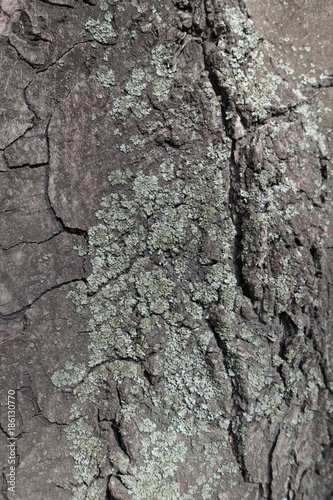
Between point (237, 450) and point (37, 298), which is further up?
point (37, 298)

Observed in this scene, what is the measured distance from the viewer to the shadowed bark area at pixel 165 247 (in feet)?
3.84

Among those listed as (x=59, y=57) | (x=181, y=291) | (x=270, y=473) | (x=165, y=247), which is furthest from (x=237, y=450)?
(x=59, y=57)

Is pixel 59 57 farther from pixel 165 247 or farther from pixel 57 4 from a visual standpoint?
pixel 165 247

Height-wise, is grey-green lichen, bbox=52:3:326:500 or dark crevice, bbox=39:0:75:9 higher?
dark crevice, bbox=39:0:75:9

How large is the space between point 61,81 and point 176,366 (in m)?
1.03

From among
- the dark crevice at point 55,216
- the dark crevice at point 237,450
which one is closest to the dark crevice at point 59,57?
the dark crevice at point 55,216

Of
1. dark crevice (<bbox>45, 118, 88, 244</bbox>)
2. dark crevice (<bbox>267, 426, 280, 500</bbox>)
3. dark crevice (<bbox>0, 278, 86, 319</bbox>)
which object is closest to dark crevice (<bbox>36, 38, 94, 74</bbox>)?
dark crevice (<bbox>45, 118, 88, 244</bbox>)

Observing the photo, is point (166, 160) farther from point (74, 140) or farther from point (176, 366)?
point (176, 366)

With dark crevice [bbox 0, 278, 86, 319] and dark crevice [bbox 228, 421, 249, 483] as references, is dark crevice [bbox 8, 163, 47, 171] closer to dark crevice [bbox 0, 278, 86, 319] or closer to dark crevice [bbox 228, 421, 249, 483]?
dark crevice [bbox 0, 278, 86, 319]

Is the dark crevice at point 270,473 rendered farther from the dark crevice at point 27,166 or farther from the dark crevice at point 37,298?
the dark crevice at point 27,166

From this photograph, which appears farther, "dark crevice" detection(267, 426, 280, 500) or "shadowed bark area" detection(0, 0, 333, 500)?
"dark crevice" detection(267, 426, 280, 500)

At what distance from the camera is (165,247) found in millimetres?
1269

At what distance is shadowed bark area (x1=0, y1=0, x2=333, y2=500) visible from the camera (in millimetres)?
1171

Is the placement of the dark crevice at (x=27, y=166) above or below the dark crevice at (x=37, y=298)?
above
